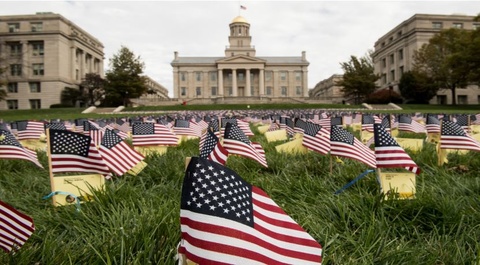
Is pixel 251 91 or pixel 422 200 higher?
pixel 251 91

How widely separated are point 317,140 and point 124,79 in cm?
5360

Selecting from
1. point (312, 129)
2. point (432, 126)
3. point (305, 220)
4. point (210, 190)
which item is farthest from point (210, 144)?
point (432, 126)

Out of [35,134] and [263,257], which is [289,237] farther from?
[35,134]

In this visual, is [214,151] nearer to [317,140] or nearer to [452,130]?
[317,140]

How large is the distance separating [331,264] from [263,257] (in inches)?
26.1

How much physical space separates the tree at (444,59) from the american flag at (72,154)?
42693 millimetres

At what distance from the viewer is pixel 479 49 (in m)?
35.0

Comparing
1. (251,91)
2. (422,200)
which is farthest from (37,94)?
(422,200)

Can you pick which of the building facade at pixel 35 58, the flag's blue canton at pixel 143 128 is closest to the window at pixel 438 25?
the building facade at pixel 35 58

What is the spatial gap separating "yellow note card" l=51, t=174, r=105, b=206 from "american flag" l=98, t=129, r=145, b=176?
439 mm

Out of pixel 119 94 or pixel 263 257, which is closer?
pixel 263 257

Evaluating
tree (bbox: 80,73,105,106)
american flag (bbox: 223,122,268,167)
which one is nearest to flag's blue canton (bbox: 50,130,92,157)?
american flag (bbox: 223,122,268,167)

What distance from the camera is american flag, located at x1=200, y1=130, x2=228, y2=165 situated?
2645 millimetres

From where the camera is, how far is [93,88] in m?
61.5
